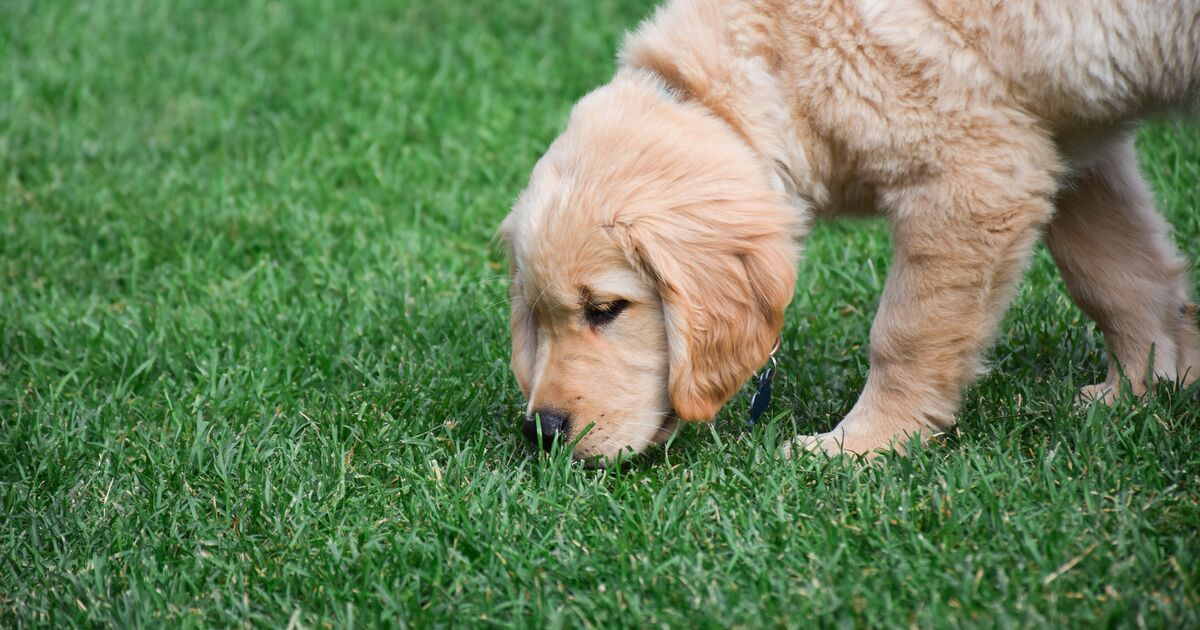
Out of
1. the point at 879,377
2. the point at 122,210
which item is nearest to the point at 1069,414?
the point at 879,377

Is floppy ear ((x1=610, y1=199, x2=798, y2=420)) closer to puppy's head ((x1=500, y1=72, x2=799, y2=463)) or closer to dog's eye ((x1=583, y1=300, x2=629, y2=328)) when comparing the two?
puppy's head ((x1=500, y1=72, x2=799, y2=463))

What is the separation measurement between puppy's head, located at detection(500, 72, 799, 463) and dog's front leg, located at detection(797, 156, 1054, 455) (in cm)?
31

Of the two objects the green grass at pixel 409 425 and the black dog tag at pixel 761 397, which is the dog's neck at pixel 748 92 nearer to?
the black dog tag at pixel 761 397

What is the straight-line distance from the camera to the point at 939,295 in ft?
10.2

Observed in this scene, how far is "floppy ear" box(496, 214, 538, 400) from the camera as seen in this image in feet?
11.0

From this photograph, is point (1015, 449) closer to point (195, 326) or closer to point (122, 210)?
point (195, 326)

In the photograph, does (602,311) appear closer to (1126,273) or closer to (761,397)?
(761,397)

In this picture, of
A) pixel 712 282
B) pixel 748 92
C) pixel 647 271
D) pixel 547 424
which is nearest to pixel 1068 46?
pixel 748 92

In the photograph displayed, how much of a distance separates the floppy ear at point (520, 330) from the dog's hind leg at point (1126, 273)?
1575mm

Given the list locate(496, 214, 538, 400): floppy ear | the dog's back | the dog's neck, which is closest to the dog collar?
the dog's neck

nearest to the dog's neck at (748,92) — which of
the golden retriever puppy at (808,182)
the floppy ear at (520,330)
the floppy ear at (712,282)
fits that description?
the golden retriever puppy at (808,182)

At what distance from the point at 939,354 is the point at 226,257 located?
3.16 meters

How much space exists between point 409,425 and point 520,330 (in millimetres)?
486

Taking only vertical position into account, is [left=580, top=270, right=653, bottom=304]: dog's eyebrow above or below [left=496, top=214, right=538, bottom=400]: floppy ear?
above
